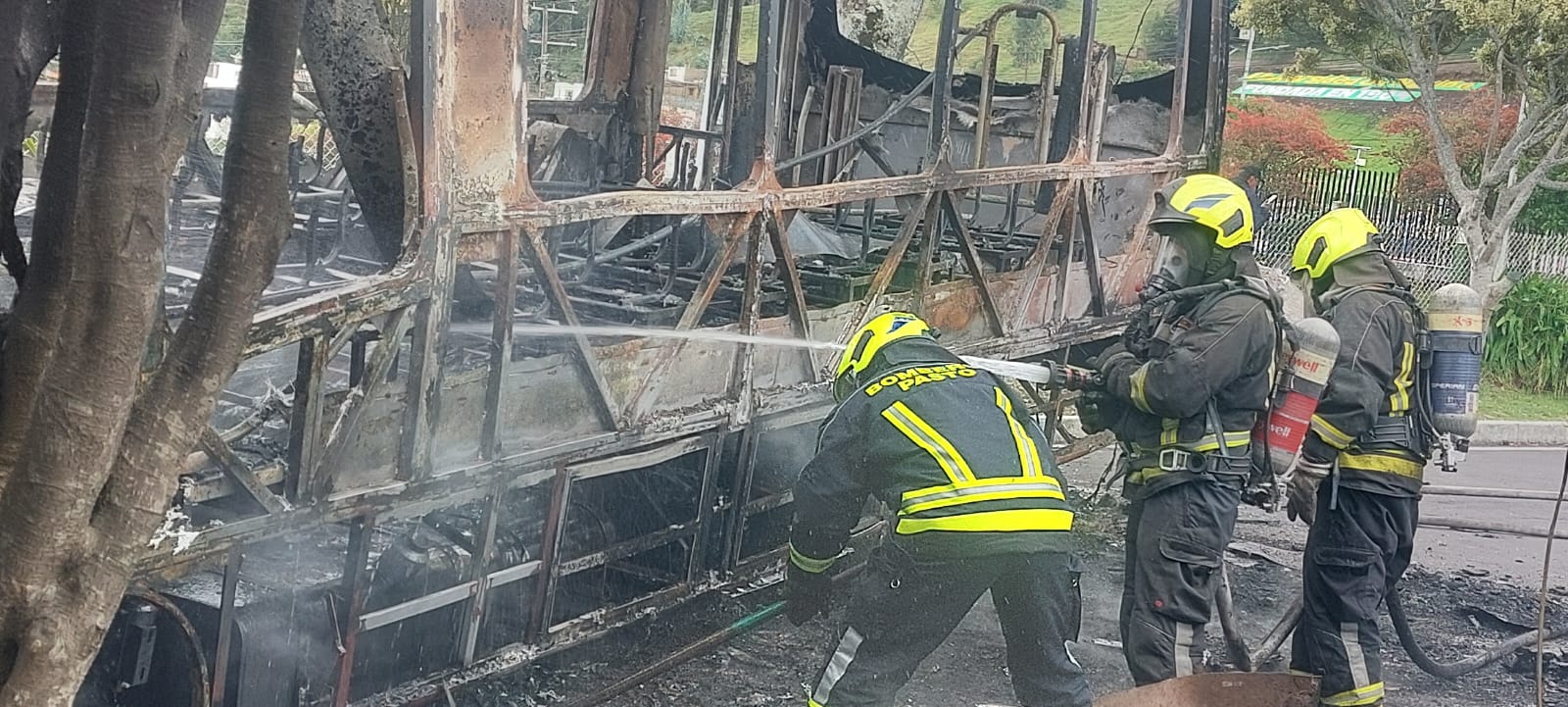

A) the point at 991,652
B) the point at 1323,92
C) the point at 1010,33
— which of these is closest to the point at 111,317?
the point at 991,652

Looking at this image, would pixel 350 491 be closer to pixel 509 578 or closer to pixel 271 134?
pixel 509 578

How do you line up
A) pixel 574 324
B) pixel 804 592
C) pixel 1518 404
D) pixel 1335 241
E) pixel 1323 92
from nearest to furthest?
pixel 804 592, pixel 574 324, pixel 1335 241, pixel 1518 404, pixel 1323 92

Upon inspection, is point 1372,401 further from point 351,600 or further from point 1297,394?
point 351,600

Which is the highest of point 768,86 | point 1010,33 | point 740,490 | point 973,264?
point 1010,33

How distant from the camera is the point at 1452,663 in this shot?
240 inches

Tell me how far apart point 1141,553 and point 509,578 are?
88.6 inches

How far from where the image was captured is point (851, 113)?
8.62 metres

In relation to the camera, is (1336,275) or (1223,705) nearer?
(1223,705)

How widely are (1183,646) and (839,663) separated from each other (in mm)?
1398

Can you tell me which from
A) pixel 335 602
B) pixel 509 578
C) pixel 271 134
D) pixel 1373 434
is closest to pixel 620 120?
pixel 509 578

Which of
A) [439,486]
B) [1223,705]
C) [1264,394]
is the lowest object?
[1223,705]

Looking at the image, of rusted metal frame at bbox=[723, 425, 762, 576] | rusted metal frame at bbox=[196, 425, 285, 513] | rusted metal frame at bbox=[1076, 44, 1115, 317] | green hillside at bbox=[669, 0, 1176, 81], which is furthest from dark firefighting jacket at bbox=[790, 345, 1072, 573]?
green hillside at bbox=[669, 0, 1176, 81]

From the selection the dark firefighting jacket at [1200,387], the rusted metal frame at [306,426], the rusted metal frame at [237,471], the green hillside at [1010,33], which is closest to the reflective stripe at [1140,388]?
the dark firefighting jacket at [1200,387]

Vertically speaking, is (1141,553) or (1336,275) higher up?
(1336,275)
